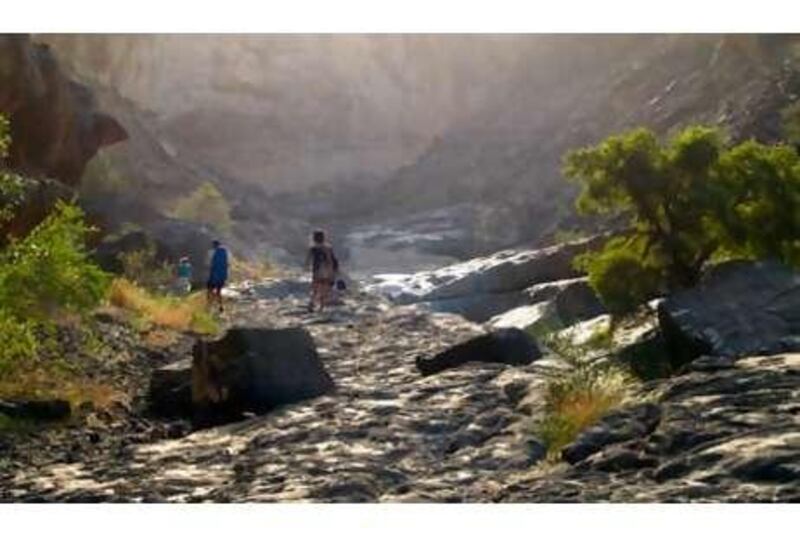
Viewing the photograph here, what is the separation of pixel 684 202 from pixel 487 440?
6.25 meters

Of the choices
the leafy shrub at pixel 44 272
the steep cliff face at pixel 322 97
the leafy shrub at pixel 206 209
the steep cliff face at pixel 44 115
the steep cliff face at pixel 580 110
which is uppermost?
the steep cliff face at pixel 322 97

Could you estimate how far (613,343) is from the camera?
1434 cm

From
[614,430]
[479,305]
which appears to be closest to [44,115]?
[479,305]

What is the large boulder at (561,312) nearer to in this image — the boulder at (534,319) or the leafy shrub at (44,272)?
the boulder at (534,319)

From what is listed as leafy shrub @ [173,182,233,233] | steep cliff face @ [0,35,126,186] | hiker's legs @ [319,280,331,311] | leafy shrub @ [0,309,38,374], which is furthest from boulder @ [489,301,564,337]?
leafy shrub @ [173,182,233,233]

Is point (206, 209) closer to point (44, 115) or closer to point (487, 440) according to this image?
point (44, 115)

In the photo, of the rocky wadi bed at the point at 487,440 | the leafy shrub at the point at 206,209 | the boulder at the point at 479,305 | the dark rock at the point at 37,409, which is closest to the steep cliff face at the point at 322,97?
the leafy shrub at the point at 206,209

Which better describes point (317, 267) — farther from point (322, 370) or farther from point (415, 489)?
point (415, 489)

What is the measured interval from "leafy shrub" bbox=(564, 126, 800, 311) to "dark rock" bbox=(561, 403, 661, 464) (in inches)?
240

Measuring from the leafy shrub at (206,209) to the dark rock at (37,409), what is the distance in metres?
46.7

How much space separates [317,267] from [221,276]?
196 centimetres

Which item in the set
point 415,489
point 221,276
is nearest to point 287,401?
point 415,489

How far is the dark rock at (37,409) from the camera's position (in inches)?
426

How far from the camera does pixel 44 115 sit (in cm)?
2816
